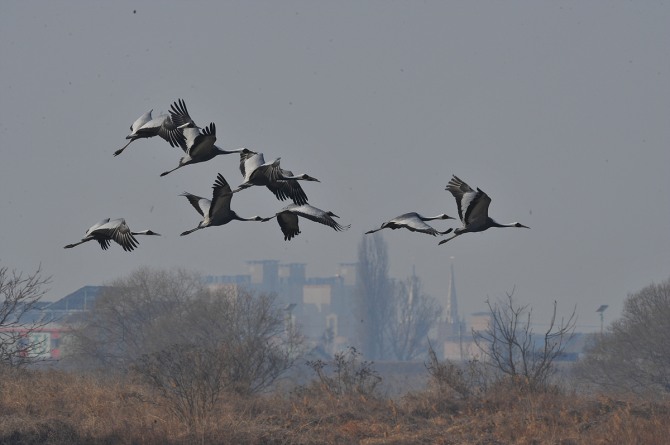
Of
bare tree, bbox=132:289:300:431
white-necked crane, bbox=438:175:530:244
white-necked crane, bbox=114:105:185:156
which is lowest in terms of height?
bare tree, bbox=132:289:300:431

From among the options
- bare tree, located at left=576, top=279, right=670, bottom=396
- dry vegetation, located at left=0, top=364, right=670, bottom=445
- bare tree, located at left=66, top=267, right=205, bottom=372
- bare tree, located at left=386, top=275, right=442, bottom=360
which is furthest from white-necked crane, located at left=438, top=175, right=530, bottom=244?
bare tree, located at left=386, top=275, right=442, bottom=360

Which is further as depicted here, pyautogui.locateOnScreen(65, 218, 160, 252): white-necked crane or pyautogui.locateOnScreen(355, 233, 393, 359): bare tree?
pyautogui.locateOnScreen(355, 233, 393, 359): bare tree

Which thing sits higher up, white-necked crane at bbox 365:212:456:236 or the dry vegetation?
white-necked crane at bbox 365:212:456:236

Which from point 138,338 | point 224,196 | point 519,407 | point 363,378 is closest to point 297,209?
point 224,196

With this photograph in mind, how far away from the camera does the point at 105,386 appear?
30.1 meters

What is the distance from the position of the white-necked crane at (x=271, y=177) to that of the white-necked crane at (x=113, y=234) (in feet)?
4.45

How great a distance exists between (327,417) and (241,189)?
13.9 metres

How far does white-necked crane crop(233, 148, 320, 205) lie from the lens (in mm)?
14422

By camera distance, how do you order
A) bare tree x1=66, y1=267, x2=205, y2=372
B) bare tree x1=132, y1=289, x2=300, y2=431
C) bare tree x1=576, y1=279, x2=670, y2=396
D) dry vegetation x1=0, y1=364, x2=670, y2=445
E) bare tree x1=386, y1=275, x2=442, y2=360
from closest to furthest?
dry vegetation x1=0, y1=364, x2=670, y2=445 < bare tree x1=132, y1=289, x2=300, y2=431 < bare tree x1=576, y1=279, x2=670, y2=396 < bare tree x1=66, y1=267, x2=205, y2=372 < bare tree x1=386, y1=275, x2=442, y2=360

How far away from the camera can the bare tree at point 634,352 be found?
5062 cm

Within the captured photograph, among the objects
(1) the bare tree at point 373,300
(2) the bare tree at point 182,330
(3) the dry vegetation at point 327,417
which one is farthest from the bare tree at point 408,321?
(3) the dry vegetation at point 327,417

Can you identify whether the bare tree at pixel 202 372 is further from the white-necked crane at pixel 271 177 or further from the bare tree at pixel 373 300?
the bare tree at pixel 373 300

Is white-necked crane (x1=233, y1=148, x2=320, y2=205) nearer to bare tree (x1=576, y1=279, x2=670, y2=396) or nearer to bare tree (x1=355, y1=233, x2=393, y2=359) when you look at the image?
bare tree (x1=576, y1=279, x2=670, y2=396)

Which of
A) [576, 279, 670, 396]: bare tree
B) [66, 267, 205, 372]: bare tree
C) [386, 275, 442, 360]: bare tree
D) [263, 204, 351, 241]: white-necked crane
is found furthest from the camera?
[386, 275, 442, 360]: bare tree
